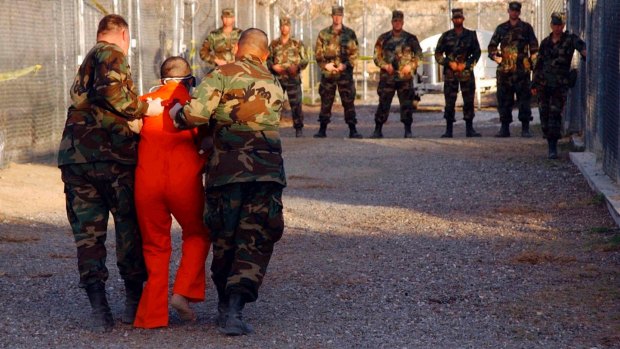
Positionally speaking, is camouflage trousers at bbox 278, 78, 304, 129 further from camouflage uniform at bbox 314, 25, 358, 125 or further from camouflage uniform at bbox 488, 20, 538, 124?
camouflage uniform at bbox 488, 20, 538, 124

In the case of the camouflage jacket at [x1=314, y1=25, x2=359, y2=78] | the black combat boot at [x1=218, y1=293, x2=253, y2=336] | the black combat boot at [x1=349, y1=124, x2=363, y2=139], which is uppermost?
the camouflage jacket at [x1=314, y1=25, x2=359, y2=78]

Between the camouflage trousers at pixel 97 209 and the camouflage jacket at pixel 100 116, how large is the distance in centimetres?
6

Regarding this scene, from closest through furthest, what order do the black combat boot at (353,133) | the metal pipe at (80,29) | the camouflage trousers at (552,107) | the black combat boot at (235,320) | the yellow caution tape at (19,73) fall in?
the black combat boot at (235,320) → the yellow caution tape at (19,73) → the camouflage trousers at (552,107) → the metal pipe at (80,29) → the black combat boot at (353,133)

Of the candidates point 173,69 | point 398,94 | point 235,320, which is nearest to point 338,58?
point 398,94

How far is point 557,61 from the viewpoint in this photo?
13.9 metres

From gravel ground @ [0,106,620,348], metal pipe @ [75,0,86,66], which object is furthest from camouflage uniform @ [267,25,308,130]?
gravel ground @ [0,106,620,348]

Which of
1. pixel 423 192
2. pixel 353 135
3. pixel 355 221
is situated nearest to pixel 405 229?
pixel 355 221

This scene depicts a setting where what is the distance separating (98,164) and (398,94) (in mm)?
12387

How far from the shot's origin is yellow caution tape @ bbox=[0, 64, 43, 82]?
13.1 metres

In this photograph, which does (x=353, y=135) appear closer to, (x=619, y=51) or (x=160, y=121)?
(x=619, y=51)

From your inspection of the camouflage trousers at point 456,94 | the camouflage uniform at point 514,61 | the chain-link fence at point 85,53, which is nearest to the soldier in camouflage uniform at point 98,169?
the chain-link fence at point 85,53

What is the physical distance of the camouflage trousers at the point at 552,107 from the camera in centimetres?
1398

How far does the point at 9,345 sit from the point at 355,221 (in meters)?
4.83

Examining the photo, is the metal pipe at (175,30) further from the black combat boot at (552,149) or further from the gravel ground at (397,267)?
the black combat boot at (552,149)
